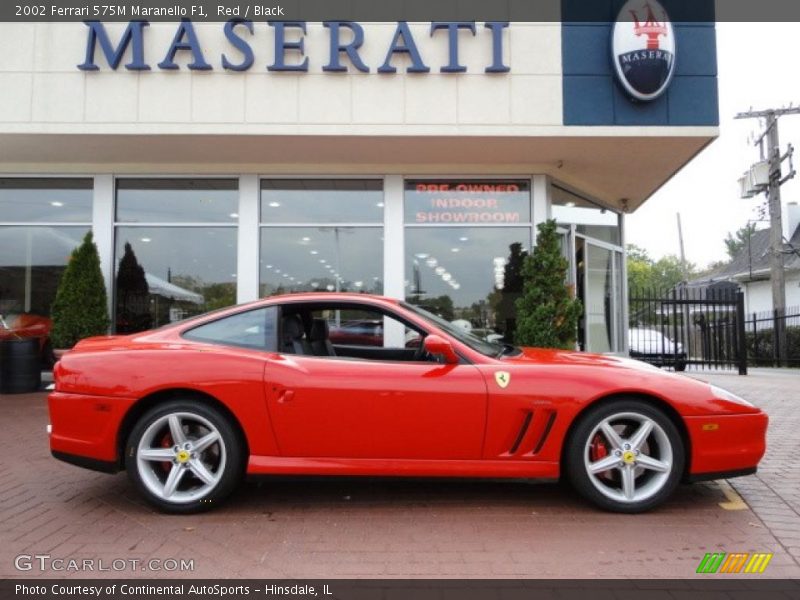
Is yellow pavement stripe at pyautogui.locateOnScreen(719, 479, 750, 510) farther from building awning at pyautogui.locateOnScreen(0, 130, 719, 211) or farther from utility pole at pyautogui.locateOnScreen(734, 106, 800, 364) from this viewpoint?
utility pole at pyautogui.locateOnScreen(734, 106, 800, 364)

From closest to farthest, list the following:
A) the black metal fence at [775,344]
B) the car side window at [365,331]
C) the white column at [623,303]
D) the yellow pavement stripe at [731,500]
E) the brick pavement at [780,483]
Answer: the brick pavement at [780,483] → the yellow pavement stripe at [731,500] → the car side window at [365,331] → the white column at [623,303] → the black metal fence at [775,344]

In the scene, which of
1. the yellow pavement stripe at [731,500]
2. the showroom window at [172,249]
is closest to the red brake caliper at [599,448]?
the yellow pavement stripe at [731,500]

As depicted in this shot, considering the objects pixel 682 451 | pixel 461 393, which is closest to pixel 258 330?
pixel 461 393

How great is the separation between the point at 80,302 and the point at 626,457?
800 cm

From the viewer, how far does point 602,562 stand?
10.2 feet

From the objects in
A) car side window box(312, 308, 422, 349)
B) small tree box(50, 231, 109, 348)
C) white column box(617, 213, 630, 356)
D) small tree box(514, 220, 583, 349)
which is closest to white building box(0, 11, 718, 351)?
small tree box(50, 231, 109, 348)

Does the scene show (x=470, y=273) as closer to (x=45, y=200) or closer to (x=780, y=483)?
(x=780, y=483)

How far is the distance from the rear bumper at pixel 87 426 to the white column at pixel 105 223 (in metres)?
6.10

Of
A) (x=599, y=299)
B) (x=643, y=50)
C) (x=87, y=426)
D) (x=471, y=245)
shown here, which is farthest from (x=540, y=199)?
(x=87, y=426)

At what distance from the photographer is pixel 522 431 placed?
374cm

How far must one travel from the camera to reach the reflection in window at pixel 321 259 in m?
9.48

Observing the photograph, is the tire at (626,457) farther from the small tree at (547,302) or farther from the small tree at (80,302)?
the small tree at (80,302)

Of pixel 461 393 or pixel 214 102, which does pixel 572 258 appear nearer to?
pixel 214 102

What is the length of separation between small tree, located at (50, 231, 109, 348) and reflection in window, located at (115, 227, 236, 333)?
521 millimetres
